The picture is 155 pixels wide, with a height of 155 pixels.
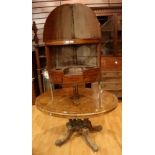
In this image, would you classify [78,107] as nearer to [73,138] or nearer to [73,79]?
[73,79]

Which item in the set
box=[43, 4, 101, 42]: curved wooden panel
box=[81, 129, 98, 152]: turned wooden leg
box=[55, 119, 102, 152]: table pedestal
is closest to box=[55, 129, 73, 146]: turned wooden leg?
box=[55, 119, 102, 152]: table pedestal

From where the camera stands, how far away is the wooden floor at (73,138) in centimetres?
203

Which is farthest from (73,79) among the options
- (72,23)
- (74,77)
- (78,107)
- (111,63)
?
(111,63)

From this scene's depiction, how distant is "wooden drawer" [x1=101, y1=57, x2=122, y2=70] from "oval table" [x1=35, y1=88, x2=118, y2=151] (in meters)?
→ 0.91

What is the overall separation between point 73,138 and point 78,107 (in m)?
0.45

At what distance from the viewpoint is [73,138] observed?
90.1 inches

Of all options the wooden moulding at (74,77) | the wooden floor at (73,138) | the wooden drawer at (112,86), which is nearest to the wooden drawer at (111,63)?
the wooden drawer at (112,86)
